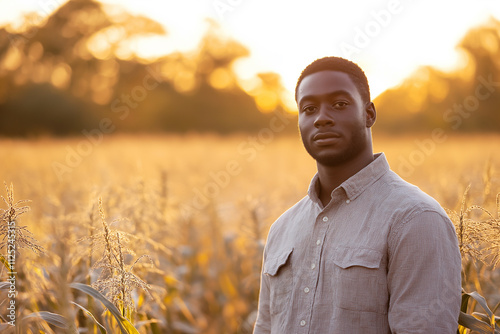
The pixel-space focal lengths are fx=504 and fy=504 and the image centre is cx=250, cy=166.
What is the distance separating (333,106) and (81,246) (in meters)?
1.84

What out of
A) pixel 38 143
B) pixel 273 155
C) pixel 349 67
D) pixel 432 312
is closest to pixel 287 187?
pixel 349 67

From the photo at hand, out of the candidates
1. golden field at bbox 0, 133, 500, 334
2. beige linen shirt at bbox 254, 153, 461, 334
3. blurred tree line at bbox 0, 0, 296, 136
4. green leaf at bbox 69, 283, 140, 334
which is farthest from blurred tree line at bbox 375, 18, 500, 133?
green leaf at bbox 69, 283, 140, 334

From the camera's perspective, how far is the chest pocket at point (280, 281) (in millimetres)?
2342

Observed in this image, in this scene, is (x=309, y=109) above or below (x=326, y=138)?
above

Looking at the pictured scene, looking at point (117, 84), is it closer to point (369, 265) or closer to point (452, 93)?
point (452, 93)

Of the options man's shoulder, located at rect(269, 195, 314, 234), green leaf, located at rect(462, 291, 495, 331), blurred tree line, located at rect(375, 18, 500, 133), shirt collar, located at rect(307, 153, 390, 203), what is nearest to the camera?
green leaf, located at rect(462, 291, 495, 331)

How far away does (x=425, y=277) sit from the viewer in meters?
1.85

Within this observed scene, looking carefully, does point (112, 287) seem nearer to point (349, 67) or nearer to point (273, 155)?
point (349, 67)

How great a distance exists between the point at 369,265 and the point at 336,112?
2.34 ft

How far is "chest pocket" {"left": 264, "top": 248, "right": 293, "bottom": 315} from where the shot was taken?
234cm

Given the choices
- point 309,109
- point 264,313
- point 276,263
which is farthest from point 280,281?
point 309,109

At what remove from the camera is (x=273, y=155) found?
580 inches

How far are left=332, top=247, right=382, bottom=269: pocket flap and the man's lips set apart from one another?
48cm

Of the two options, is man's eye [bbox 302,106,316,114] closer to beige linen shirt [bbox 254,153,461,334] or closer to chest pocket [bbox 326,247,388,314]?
beige linen shirt [bbox 254,153,461,334]
